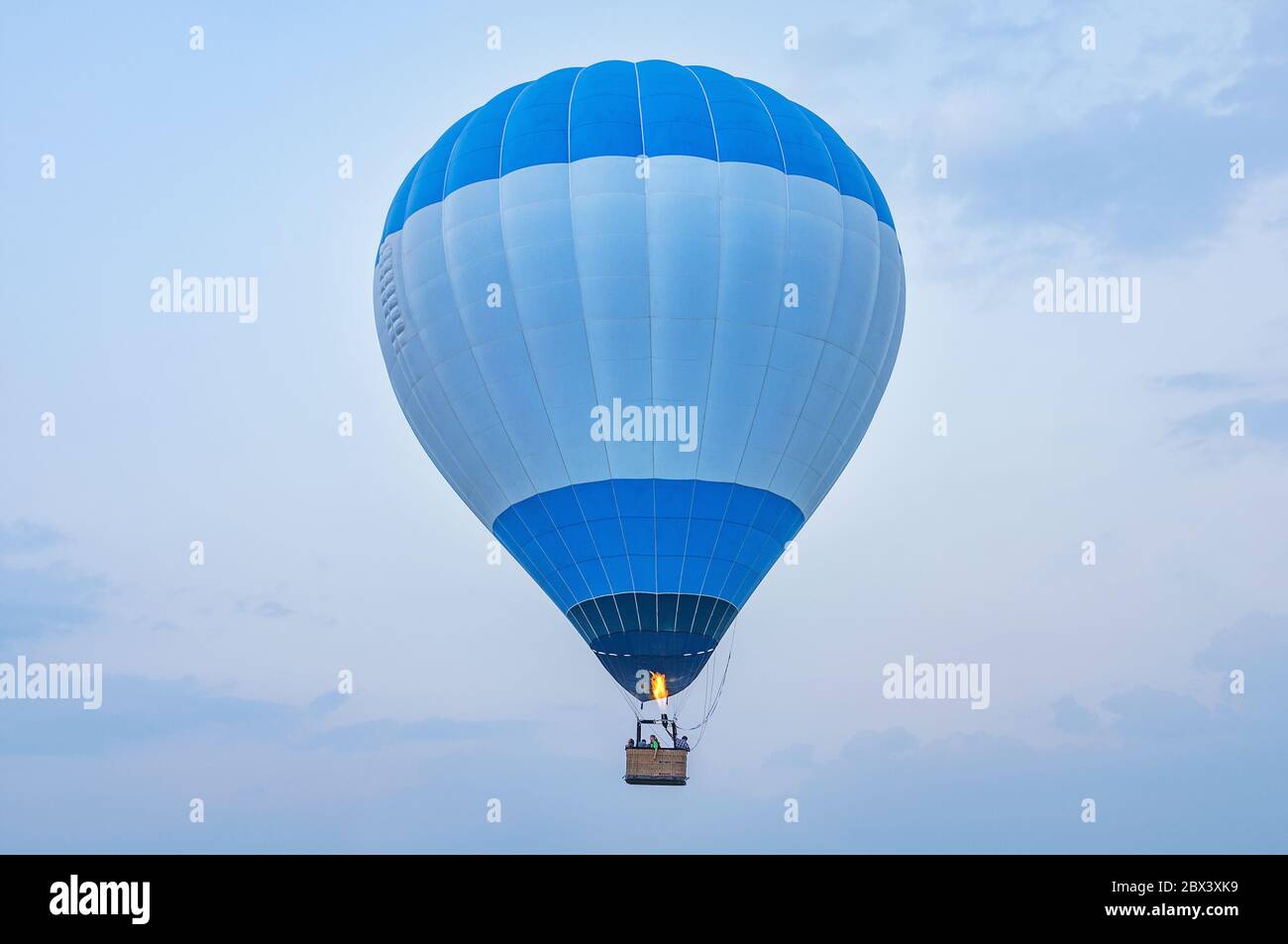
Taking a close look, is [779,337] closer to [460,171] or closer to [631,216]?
[631,216]

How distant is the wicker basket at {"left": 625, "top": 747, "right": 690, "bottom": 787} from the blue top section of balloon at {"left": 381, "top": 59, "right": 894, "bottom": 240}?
9.12 m

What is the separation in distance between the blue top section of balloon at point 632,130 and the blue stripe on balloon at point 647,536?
5135 mm

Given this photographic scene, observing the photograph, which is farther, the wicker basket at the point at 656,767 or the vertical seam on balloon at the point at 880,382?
the vertical seam on balloon at the point at 880,382

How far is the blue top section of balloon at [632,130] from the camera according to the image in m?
34.7

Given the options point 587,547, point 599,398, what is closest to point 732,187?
point 599,398

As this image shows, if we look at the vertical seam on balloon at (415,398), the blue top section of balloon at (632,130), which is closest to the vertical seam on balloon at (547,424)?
the blue top section of balloon at (632,130)

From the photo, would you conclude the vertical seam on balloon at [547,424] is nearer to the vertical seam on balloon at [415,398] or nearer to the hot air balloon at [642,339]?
the hot air balloon at [642,339]

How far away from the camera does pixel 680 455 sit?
1341 inches

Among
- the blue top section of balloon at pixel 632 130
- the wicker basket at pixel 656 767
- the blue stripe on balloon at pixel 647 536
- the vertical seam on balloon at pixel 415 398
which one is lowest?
the wicker basket at pixel 656 767

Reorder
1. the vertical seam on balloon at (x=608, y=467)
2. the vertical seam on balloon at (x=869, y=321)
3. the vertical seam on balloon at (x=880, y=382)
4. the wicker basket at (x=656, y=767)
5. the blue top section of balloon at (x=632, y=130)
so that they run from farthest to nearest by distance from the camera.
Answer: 1. the vertical seam on balloon at (x=880, y=382)
2. the vertical seam on balloon at (x=869, y=321)
3. the blue top section of balloon at (x=632, y=130)
4. the vertical seam on balloon at (x=608, y=467)
5. the wicker basket at (x=656, y=767)

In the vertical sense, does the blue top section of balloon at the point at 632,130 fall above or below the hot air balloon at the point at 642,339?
above

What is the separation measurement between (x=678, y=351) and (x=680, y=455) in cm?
158

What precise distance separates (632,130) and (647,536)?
6.33 meters

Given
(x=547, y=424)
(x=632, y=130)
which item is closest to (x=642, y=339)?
(x=547, y=424)
